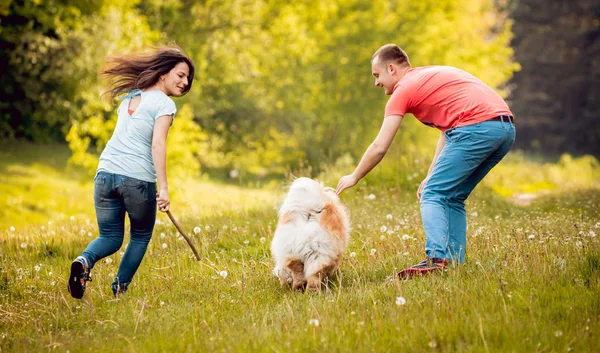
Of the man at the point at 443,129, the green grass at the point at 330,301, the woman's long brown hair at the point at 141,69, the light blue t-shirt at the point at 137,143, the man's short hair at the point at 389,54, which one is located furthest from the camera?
the woman's long brown hair at the point at 141,69

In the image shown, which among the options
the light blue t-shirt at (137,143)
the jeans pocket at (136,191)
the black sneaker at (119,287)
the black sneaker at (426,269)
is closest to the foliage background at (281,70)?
the light blue t-shirt at (137,143)

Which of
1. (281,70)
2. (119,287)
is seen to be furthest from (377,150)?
(281,70)

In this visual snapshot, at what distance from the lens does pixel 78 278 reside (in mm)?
4512

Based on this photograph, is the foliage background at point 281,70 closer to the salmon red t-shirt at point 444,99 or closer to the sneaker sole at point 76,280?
the sneaker sole at point 76,280

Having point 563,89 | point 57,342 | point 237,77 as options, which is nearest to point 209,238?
point 57,342

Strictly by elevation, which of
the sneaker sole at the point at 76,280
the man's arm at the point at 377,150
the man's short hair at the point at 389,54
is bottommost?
the sneaker sole at the point at 76,280

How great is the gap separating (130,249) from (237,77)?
17.8 metres

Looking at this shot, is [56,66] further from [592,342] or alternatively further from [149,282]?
[592,342]

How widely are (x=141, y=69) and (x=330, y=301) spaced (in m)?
2.60

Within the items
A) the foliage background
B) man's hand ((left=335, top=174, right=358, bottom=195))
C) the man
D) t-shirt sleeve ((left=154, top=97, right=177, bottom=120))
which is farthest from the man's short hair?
the foliage background

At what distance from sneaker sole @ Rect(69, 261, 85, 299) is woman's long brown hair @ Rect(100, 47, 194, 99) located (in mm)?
1517

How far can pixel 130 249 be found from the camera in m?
4.91

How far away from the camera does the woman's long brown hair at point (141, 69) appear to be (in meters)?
5.03

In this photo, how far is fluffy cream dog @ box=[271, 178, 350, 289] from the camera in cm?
447
